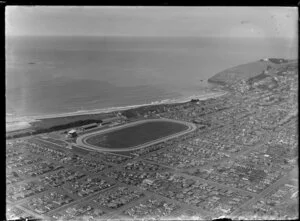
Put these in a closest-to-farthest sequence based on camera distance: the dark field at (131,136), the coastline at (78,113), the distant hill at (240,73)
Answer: the coastline at (78,113) → the dark field at (131,136) → the distant hill at (240,73)

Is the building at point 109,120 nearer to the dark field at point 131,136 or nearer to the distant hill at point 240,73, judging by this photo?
the dark field at point 131,136

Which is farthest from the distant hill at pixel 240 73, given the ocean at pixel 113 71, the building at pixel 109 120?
the building at pixel 109 120

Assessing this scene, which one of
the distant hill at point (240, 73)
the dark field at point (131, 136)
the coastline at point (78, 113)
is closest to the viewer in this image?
the coastline at point (78, 113)

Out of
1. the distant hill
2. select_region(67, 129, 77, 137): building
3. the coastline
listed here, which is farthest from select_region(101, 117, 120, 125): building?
the distant hill

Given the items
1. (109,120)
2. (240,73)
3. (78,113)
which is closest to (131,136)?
(109,120)

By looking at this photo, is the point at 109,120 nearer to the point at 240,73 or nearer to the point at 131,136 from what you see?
the point at 131,136
